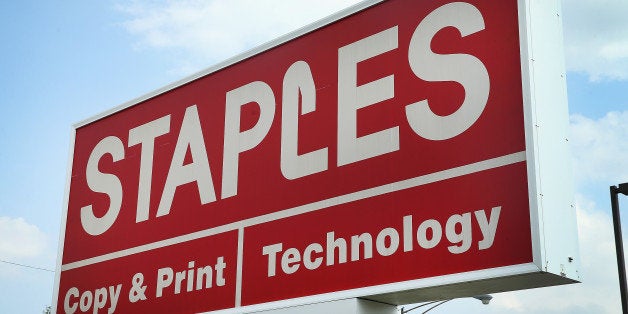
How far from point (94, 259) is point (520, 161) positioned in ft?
18.3

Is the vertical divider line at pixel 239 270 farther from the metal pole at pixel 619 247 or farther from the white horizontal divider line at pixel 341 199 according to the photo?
the metal pole at pixel 619 247

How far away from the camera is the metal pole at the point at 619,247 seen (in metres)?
14.9

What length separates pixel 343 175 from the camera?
8.54 meters

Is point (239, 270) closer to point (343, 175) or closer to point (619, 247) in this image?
point (343, 175)

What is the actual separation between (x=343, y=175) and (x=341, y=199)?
0.23 metres

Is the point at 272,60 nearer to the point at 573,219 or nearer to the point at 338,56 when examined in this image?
the point at 338,56

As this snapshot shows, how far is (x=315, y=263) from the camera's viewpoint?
27.6ft

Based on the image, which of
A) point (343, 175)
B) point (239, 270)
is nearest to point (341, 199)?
point (343, 175)

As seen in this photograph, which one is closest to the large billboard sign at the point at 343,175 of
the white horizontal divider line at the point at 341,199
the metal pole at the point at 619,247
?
the white horizontal divider line at the point at 341,199

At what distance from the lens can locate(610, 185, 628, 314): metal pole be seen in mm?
14940

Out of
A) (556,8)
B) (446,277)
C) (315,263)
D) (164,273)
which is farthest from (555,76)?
(164,273)

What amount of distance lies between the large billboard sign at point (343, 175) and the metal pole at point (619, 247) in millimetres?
7777

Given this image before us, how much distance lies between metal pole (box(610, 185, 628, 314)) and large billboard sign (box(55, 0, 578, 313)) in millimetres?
7777

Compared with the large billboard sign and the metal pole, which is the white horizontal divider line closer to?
the large billboard sign
